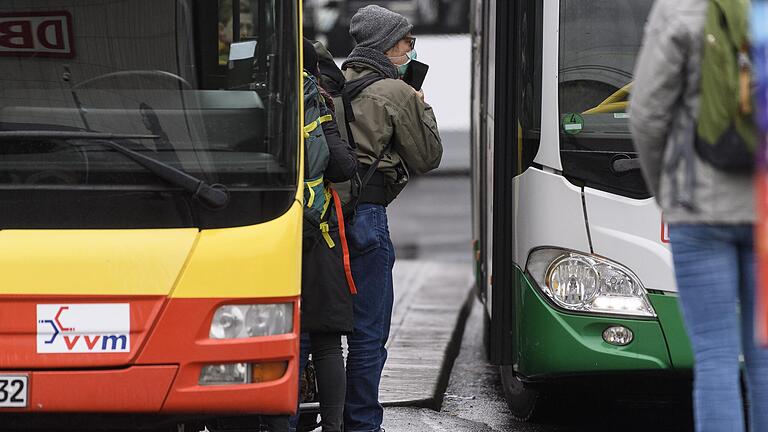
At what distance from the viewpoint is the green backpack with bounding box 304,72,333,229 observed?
16.4 feet

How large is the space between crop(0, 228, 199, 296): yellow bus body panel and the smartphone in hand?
1.63 m

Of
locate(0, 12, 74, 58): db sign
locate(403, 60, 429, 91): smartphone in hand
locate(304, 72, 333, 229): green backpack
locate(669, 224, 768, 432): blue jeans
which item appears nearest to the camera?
locate(669, 224, 768, 432): blue jeans

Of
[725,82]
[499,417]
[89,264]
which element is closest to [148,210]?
[89,264]

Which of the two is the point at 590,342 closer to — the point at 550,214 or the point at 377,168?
the point at 550,214

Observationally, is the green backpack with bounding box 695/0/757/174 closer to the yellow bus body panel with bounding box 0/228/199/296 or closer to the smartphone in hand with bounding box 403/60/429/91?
the yellow bus body panel with bounding box 0/228/199/296

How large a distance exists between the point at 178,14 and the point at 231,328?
3.61 feet

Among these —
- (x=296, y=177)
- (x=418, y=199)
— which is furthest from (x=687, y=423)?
(x=418, y=199)

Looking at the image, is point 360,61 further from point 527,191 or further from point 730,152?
point 730,152

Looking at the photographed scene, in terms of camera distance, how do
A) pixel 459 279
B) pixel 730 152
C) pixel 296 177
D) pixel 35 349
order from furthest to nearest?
pixel 459 279 < pixel 296 177 < pixel 35 349 < pixel 730 152

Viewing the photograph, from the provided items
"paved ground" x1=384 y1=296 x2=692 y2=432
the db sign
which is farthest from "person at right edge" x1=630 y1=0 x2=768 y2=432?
"paved ground" x1=384 y1=296 x2=692 y2=432

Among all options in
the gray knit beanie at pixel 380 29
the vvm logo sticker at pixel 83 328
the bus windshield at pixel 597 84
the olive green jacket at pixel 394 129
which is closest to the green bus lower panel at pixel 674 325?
the bus windshield at pixel 597 84

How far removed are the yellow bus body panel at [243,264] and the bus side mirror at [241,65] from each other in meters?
0.54

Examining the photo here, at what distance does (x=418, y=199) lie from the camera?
80.3 feet

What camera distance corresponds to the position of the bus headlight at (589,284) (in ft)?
17.7
